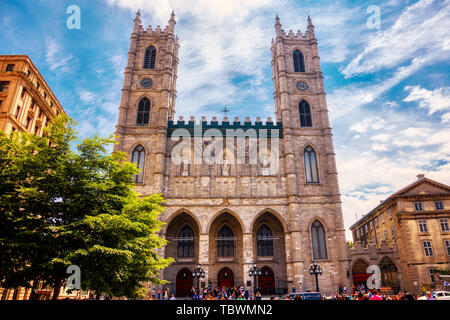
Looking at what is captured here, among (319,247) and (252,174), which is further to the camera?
(252,174)

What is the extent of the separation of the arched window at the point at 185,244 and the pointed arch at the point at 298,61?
25063 mm

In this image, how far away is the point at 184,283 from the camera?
29.4 m

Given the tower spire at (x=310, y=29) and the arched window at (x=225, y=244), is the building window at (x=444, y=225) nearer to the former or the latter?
the arched window at (x=225, y=244)

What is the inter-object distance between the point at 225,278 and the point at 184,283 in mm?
4311

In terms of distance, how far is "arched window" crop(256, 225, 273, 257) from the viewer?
101 ft

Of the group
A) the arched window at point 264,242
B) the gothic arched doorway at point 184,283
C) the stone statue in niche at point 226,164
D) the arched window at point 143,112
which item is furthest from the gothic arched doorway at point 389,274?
the arched window at point 143,112

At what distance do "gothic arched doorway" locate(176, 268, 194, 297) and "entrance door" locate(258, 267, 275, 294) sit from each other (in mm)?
7257

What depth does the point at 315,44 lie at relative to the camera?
38.2m

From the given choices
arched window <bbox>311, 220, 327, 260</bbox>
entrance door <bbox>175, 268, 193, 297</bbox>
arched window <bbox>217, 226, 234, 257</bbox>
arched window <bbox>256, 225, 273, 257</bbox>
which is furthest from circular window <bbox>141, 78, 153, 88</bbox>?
arched window <bbox>311, 220, 327, 260</bbox>

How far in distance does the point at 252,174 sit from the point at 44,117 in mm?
23907

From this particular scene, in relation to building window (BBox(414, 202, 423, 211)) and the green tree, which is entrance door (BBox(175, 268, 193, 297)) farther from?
building window (BBox(414, 202, 423, 211))

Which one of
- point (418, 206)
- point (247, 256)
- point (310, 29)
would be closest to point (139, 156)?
point (247, 256)
